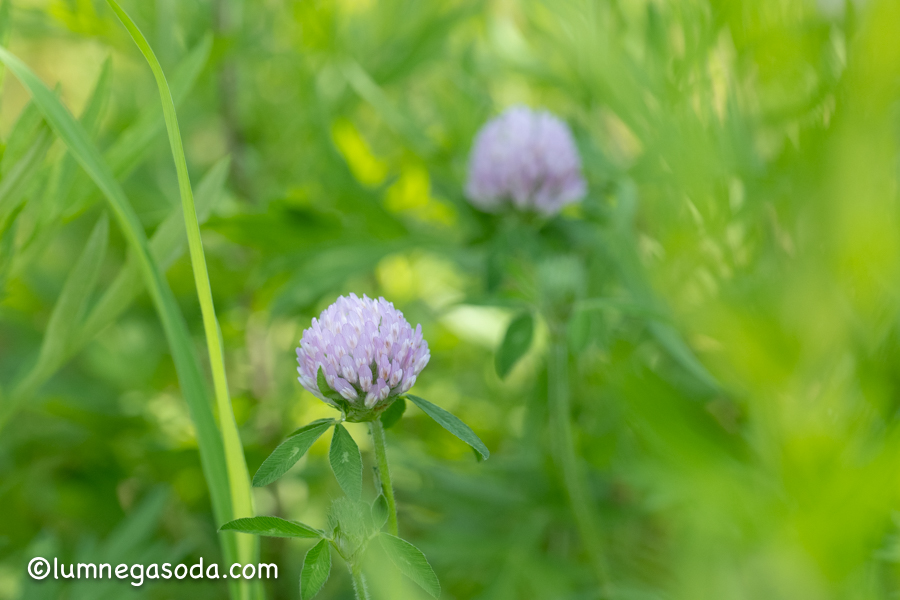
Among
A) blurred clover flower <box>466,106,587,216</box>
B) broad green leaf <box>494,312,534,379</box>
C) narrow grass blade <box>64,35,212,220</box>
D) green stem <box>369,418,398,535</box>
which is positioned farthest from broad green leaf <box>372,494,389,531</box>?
blurred clover flower <box>466,106,587,216</box>

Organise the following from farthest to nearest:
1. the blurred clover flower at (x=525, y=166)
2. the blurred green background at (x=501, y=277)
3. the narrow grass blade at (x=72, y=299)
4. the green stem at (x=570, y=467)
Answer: the blurred clover flower at (x=525, y=166) → the green stem at (x=570, y=467) → the narrow grass blade at (x=72, y=299) → the blurred green background at (x=501, y=277)

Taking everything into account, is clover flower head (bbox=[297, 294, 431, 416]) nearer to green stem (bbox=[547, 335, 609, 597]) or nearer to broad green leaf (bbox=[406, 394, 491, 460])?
broad green leaf (bbox=[406, 394, 491, 460])

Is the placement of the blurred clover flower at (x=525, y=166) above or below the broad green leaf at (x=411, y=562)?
above

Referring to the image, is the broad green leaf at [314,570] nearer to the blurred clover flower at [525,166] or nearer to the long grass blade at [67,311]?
the long grass blade at [67,311]

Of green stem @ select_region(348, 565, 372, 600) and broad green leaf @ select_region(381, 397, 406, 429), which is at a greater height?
broad green leaf @ select_region(381, 397, 406, 429)

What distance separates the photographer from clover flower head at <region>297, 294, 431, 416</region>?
1.03ft

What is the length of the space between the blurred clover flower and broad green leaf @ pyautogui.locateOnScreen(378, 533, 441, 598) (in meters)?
0.43

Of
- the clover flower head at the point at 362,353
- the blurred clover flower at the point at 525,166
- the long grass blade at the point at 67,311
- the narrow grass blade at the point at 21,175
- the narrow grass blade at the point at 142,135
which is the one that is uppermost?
the blurred clover flower at the point at 525,166

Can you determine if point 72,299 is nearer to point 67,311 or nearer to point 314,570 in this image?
point 67,311

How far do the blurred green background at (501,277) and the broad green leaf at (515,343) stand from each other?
2 cm

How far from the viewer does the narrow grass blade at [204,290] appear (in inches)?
12.0

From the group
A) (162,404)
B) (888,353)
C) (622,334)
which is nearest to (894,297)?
(888,353)

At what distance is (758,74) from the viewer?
0.20m

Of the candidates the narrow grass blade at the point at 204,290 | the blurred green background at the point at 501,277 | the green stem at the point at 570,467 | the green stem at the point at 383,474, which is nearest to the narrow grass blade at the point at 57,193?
the blurred green background at the point at 501,277
